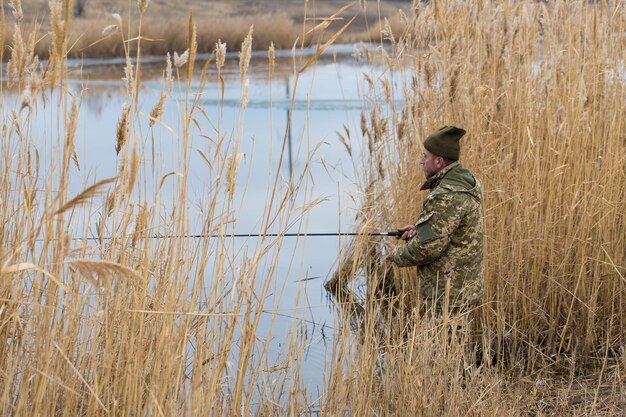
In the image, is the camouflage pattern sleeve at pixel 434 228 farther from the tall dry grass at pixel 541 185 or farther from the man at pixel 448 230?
the tall dry grass at pixel 541 185

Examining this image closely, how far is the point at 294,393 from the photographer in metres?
3.12

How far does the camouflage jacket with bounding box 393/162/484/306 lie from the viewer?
12.5 ft

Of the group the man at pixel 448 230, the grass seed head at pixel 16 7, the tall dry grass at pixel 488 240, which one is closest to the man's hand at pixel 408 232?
the man at pixel 448 230

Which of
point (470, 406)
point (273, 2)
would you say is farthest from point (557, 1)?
point (273, 2)

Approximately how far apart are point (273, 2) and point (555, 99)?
38473 mm

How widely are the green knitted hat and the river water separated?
45cm

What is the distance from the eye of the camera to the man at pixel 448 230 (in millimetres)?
3807

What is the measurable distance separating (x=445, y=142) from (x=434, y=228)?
350 mm

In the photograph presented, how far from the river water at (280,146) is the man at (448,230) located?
0.37 meters

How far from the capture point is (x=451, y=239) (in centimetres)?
388

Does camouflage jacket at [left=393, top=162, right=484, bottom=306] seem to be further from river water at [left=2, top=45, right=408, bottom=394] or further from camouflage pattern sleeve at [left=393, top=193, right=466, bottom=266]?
river water at [left=2, top=45, right=408, bottom=394]

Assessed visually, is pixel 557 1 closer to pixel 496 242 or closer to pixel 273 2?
pixel 496 242

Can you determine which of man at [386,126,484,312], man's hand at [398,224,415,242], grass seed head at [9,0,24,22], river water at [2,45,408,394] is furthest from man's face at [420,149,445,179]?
grass seed head at [9,0,24,22]

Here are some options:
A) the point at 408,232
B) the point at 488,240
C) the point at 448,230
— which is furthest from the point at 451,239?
the point at 488,240
